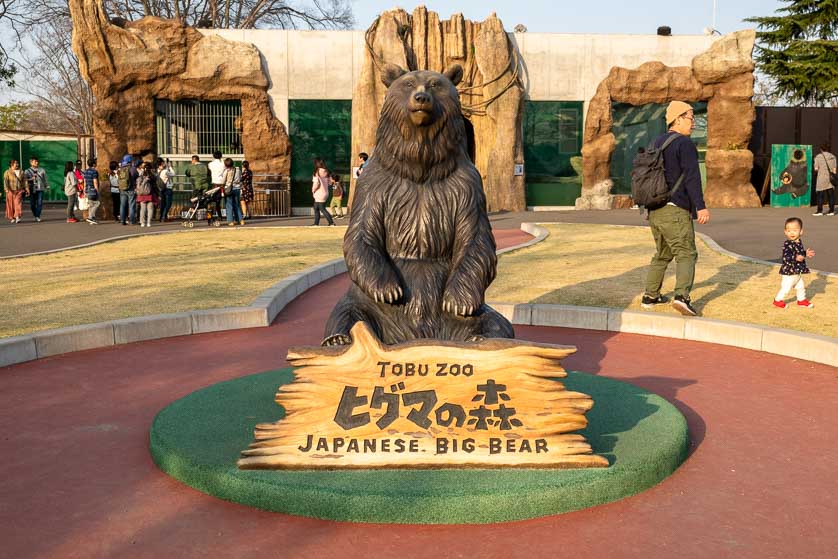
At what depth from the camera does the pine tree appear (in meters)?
30.0

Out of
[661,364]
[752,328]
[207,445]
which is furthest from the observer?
[752,328]

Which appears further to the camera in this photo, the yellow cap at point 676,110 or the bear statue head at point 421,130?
the yellow cap at point 676,110

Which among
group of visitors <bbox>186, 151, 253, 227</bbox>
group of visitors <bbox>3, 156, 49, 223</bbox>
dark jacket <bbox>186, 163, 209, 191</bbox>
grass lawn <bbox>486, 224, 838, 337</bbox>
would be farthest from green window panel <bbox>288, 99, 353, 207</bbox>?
grass lawn <bbox>486, 224, 838, 337</bbox>

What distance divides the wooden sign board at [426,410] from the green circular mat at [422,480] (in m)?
0.07

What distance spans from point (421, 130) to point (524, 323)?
3909 mm

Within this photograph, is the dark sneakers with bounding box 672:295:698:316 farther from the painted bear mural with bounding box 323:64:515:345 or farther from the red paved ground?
the painted bear mural with bounding box 323:64:515:345

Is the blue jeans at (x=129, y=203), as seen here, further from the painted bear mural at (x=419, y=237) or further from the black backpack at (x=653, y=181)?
the painted bear mural at (x=419, y=237)

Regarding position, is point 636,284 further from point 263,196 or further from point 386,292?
point 263,196

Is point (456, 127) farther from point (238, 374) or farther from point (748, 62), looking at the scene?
point (748, 62)

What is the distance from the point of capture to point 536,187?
24.1 m

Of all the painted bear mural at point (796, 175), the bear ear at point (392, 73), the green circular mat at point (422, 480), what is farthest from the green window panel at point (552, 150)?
the green circular mat at point (422, 480)

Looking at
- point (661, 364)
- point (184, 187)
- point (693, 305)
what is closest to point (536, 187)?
point (184, 187)

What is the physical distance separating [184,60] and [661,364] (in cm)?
1868

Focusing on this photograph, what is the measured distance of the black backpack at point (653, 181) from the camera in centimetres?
748
